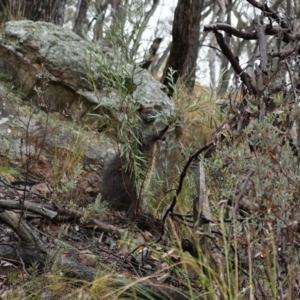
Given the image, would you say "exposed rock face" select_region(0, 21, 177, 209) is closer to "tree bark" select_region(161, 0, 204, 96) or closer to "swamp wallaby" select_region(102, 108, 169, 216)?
"swamp wallaby" select_region(102, 108, 169, 216)

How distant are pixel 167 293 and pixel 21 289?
2.26 ft

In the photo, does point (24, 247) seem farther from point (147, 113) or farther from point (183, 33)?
point (183, 33)

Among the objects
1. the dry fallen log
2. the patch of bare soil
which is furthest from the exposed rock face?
the dry fallen log

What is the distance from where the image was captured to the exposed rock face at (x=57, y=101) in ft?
14.3

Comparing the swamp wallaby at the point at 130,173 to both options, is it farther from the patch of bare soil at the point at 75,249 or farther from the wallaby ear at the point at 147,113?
the patch of bare soil at the point at 75,249

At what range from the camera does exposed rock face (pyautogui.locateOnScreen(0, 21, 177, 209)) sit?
435cm

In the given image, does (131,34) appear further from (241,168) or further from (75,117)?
(241,168)

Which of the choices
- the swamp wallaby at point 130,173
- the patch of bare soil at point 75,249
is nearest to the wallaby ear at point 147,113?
the swamp wallaby at point 130,173

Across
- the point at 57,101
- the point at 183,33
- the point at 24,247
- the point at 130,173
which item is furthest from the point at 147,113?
the point at 183,33

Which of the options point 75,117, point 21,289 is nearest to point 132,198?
point 75,117

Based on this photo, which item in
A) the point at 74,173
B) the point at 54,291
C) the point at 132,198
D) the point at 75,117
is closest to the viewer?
the point at 54,291

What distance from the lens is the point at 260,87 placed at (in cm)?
242

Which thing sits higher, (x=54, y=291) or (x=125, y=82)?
(x=125, y=82)

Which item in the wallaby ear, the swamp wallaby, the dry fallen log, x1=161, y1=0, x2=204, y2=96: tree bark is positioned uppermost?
x1=161, y1=0, x2=204, y2=96: tree bark
